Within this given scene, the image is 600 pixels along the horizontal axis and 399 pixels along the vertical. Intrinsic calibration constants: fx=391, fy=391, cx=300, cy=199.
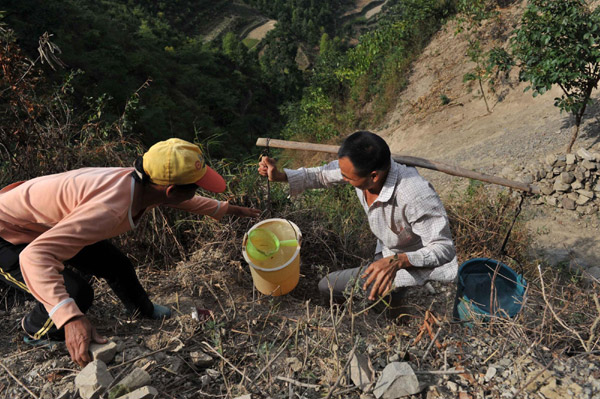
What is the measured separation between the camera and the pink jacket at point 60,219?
4.55ft

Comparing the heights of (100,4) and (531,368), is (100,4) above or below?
above

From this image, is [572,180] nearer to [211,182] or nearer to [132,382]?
[211,182]

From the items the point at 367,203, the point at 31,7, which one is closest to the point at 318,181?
the point at 367,203

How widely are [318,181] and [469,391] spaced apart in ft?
4.60

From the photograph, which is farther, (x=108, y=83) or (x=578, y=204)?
(x=108, y=83)

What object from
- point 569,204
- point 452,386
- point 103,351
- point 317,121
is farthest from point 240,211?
point 317,121

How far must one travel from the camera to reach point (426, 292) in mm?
2799

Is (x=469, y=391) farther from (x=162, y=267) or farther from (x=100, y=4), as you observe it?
(x=100, y=4)

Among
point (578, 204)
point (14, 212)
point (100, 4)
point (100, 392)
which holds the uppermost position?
point (100, 4)

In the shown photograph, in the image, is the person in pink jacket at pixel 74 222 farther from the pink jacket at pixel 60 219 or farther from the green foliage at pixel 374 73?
the green foliage at pixel 374 73

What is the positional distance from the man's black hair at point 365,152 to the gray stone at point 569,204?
4.17 meters

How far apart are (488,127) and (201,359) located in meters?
7.73

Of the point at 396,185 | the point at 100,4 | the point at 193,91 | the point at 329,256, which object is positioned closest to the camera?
the point at 396,185

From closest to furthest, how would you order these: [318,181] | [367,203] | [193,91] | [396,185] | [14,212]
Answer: [14,212] → [396,185] → [367,203] → [318,181] → [193,91]
